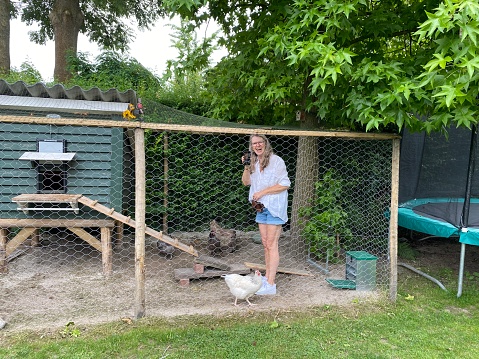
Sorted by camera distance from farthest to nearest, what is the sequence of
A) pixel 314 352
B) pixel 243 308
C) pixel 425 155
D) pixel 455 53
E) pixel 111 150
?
1. pixel 425 155
2. pixel 111 150
3. pixel 243 308
4. pixel 314 352
5. pixel 455 53

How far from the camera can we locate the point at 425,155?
5203 millimetres

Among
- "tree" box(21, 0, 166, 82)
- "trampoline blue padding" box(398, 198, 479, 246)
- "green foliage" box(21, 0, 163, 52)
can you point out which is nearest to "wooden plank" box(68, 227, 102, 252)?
"trampoline blue padding" box(398, 198, 479, 246)

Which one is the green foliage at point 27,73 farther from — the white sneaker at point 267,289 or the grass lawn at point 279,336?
the white sneaker at point 267,289

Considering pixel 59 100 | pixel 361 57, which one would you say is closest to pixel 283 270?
pixel 361 57

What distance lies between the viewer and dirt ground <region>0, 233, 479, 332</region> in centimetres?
322

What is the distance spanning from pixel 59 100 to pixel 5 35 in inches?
200

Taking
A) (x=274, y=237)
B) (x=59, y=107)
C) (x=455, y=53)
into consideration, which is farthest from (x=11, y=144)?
(x=455, y=53)

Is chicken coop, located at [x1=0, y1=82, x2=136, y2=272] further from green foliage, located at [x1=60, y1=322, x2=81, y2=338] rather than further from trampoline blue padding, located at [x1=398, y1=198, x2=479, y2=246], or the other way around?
trampoline blue padding, located at [x1=398, y1=198, x2=479, y2=246]

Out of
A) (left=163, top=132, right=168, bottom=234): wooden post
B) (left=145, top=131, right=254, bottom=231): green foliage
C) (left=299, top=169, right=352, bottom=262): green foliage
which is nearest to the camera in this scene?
(left=299, top=169, right=352, bottom=262): green foliage

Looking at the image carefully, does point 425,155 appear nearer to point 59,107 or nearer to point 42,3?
point 59,107

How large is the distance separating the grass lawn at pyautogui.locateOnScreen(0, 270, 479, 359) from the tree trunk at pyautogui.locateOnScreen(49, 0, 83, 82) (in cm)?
680

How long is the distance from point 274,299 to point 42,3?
31.0 ft

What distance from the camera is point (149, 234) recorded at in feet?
13.3

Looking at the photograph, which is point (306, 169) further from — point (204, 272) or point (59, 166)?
point (59, 166)
